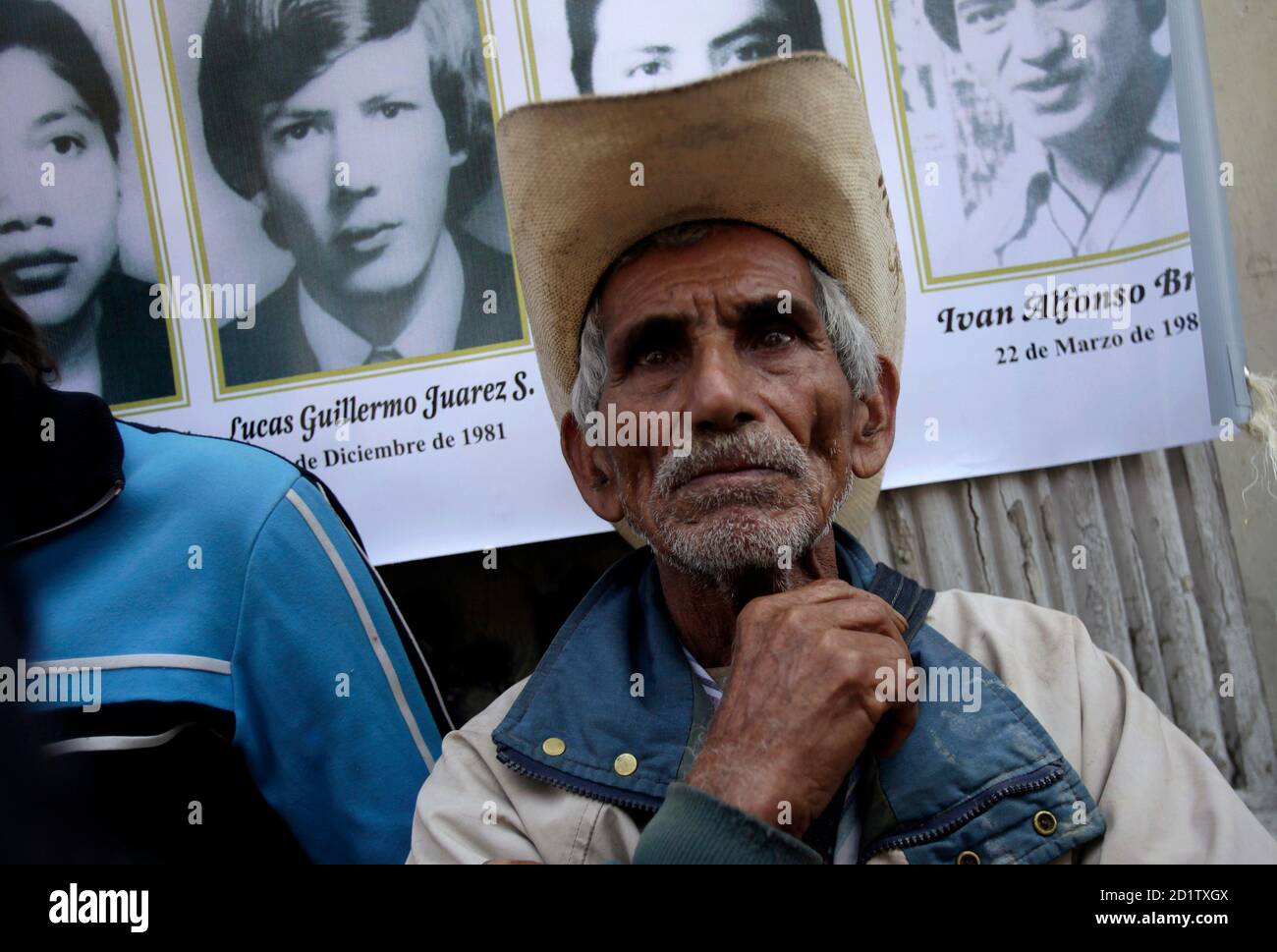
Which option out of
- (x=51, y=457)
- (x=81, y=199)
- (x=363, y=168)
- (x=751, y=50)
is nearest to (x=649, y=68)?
(x=751, y=50)

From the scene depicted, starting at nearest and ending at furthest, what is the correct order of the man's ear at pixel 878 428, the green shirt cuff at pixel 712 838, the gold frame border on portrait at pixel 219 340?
the green shirt cuff at pixel 712 838 → the man's ear at pixel 878 428 → the gold frame border on portrait at pixel 219 340

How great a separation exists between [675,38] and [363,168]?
0.78 metres

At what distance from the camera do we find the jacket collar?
2088mm

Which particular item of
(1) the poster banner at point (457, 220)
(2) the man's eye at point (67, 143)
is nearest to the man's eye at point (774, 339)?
(1) the poster banner at point (457, 220)

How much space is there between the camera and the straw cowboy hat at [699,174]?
2010 millimetres

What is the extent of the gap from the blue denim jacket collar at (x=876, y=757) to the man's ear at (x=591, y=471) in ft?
0.57

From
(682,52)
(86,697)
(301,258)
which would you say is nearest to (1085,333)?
(682,52)

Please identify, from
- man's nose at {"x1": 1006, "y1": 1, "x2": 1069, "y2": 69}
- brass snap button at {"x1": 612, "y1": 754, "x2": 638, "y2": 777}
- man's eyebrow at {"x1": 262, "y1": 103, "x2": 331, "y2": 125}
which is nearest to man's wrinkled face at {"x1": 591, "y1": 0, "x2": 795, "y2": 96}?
man's nose at {"x1": 1006, "y1": 1, "x2": 1069, "y2": 69}

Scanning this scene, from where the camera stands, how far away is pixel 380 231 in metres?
2.71

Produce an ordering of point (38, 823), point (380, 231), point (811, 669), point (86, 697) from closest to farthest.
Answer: point (38, 823)
point (811, 669)
point (86, 697)
point (380, 231)

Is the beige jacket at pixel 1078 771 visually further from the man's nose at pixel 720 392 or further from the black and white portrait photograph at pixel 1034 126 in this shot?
the black and white portrait photograph at pixel 1034 126

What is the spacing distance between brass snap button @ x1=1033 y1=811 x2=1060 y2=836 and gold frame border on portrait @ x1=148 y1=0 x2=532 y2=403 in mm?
1520
